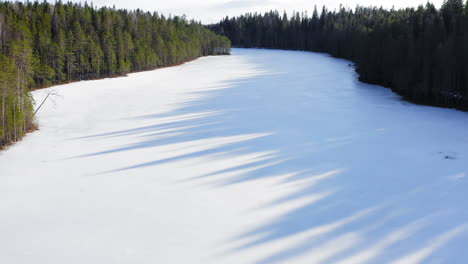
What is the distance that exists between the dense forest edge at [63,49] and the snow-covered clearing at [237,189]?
2665 mm

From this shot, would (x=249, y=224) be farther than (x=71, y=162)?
No

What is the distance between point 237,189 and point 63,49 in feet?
144

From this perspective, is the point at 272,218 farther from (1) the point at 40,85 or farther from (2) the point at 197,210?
(1) the point at 40,85

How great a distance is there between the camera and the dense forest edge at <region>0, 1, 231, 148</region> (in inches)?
743

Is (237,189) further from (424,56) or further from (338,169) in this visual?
(424,56)

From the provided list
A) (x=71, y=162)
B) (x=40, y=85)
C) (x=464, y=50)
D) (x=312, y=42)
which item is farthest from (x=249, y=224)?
(x=312, y=42)

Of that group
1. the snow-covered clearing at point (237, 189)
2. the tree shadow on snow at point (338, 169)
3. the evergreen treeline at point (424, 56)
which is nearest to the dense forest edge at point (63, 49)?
the snow-covered clearing at point (237, 189)

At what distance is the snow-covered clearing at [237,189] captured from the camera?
8805 mm

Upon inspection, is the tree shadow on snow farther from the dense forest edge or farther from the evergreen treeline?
the dense forest edge

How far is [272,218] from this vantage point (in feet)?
33.8

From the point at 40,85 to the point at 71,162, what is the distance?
34.1 meters

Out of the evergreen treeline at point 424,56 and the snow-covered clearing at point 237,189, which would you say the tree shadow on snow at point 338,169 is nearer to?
the snow-covered clearing at point 237,189

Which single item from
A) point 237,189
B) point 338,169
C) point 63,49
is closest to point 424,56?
point 338,169

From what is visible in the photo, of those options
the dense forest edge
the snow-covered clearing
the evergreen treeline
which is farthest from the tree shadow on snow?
the dense forest edge
